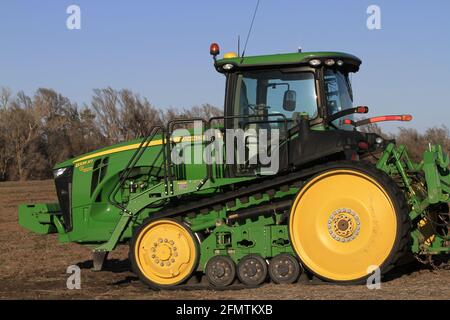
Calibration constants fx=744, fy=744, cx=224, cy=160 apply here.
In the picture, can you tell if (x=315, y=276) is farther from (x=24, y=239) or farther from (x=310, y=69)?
(x=24, y=239)

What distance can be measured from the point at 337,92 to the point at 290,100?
2.44ft

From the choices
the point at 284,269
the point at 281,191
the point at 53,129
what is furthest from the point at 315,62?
the point at 53,129

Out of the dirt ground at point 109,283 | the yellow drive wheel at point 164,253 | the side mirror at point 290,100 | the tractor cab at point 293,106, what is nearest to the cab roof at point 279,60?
the tractor cab at point 293,106

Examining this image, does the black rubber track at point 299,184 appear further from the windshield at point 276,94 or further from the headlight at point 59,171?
the headlight at point 59,171

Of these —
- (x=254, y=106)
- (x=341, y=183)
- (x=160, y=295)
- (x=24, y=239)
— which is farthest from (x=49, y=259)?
(x=341, y=183)

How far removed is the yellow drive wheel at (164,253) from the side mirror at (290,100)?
6.97 ft

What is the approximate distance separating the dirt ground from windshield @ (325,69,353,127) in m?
2.36

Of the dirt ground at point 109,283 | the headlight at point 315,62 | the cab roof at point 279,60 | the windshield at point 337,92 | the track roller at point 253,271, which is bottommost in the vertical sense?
the dirt ground at point 109,283

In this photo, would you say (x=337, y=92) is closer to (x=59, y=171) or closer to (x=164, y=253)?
(x=164, y=253)

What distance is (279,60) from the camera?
989 centimetres

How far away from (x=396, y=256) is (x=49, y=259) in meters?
7.01

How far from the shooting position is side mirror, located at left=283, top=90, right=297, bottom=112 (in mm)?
9875

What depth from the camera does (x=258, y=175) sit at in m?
9.80

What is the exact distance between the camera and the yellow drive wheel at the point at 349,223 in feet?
29.6
